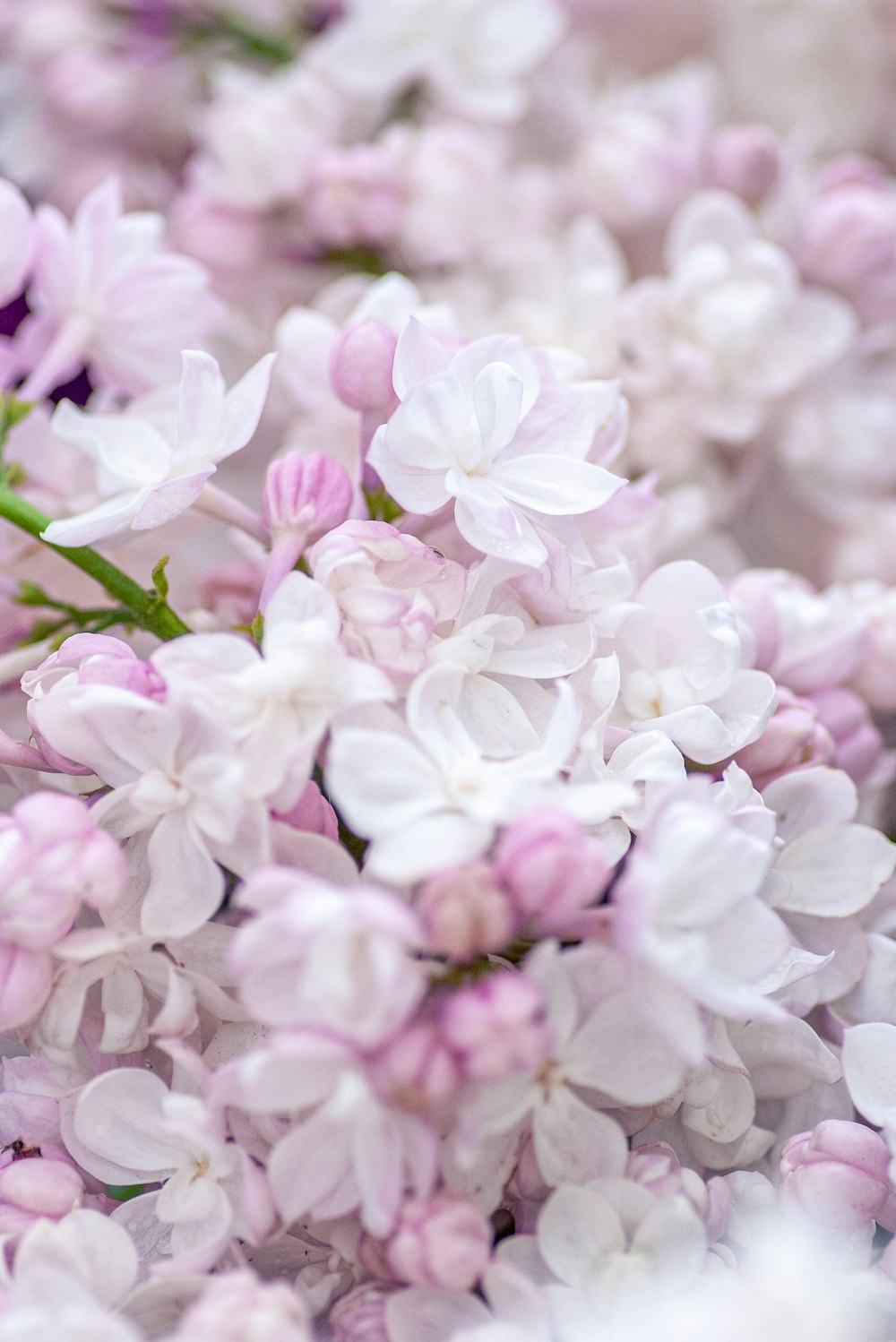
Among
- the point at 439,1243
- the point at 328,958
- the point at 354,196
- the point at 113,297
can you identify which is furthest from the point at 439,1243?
the point at 354,196

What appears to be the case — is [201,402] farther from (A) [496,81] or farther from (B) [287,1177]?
(A) [496,81]

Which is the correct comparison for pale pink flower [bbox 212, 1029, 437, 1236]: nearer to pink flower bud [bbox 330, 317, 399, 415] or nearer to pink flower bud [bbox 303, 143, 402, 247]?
pink flower bud [bbox 330, 317, 399, 415]

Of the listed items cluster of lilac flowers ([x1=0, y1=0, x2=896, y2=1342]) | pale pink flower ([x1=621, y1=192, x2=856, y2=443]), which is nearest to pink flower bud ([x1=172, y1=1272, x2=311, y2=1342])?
cluster of lilac flowers ([x1=0, y1=0, x2=896, y2=1342])

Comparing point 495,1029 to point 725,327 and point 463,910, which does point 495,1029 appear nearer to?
point 463,910

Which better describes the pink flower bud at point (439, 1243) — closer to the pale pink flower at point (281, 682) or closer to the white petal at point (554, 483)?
the pale pink flower at point (281, 682)

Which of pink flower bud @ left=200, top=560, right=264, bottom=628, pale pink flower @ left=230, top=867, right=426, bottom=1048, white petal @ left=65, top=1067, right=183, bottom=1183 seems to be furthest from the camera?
pink flower bud @ left=200, top=560, right=264, bottom=628

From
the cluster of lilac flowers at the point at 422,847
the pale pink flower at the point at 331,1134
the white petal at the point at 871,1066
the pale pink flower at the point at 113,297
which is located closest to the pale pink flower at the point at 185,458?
the cluster of lilac flowers at the point at 422,847

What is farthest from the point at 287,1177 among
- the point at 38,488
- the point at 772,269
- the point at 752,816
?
the point at 772,269
